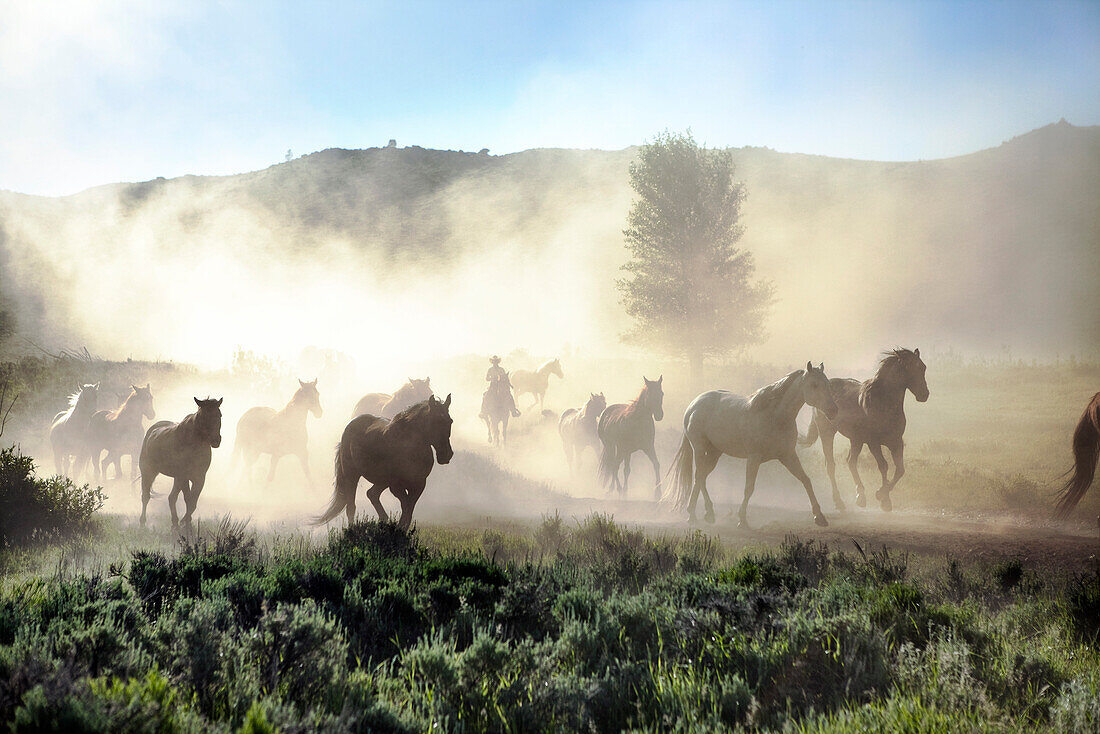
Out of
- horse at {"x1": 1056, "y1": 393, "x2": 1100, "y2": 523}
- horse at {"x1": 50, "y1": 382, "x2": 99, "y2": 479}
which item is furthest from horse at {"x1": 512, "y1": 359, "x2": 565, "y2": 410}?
horse at {"x1": 1056, "y1": 393, "x2": 1100, "y2": 523}

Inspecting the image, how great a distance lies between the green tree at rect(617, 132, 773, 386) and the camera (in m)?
31.0

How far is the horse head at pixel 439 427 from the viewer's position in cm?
959

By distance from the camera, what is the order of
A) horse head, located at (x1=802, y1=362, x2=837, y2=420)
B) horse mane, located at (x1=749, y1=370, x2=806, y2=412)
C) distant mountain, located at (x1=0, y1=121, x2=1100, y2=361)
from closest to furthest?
horse head, located at (x1=802, y1=362, x2=837, y2=420)
horse mane, located at (x1=749, y1=370, x2=806, y2=412)
distant mountain, located at (x1=0, y1=121, x2=1100, y2=361)

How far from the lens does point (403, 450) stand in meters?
9.73

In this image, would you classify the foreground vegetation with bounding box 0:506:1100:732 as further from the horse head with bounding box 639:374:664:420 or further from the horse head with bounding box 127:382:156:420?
the horse head with bounding box 127:382:156:420

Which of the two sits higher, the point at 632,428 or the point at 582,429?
the point at 632,428

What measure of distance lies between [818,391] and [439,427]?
246 inches

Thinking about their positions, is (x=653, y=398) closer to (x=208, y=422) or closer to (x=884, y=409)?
(x=884, y=409)

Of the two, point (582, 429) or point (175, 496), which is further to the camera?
point (582, 429)

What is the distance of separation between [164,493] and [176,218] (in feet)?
278

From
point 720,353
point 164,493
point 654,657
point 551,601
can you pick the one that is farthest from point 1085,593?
point 720,353

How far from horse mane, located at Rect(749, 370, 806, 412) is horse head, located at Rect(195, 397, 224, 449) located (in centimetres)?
933

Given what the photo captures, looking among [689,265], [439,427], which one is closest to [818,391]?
[439,427]

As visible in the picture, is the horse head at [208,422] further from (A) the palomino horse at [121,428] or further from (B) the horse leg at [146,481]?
(A) the palomino horse at [121,428]
